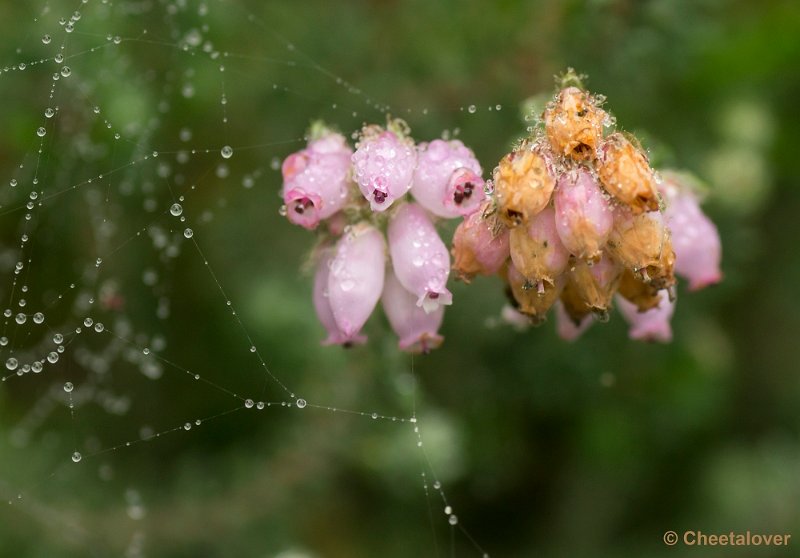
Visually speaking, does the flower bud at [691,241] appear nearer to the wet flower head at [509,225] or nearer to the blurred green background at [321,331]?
the wet flower head at [509,225]

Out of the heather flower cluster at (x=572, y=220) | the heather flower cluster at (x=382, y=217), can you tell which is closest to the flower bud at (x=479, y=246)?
the heather flower cluster at (x=572, y=220)

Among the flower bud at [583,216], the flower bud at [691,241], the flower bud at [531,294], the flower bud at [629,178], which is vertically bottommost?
the flower bud at [531,294]

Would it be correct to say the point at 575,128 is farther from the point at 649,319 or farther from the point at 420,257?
the point at 649,319

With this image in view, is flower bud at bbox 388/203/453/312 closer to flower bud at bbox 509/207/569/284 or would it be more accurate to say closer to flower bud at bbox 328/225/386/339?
flower bud at bbox 328/225/386/339

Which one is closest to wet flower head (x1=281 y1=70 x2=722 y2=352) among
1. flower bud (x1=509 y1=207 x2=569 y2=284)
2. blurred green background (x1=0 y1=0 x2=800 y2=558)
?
flower bud (x1=509 y1=207 x2=569 y2=284)

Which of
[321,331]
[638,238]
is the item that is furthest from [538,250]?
[321,331]
